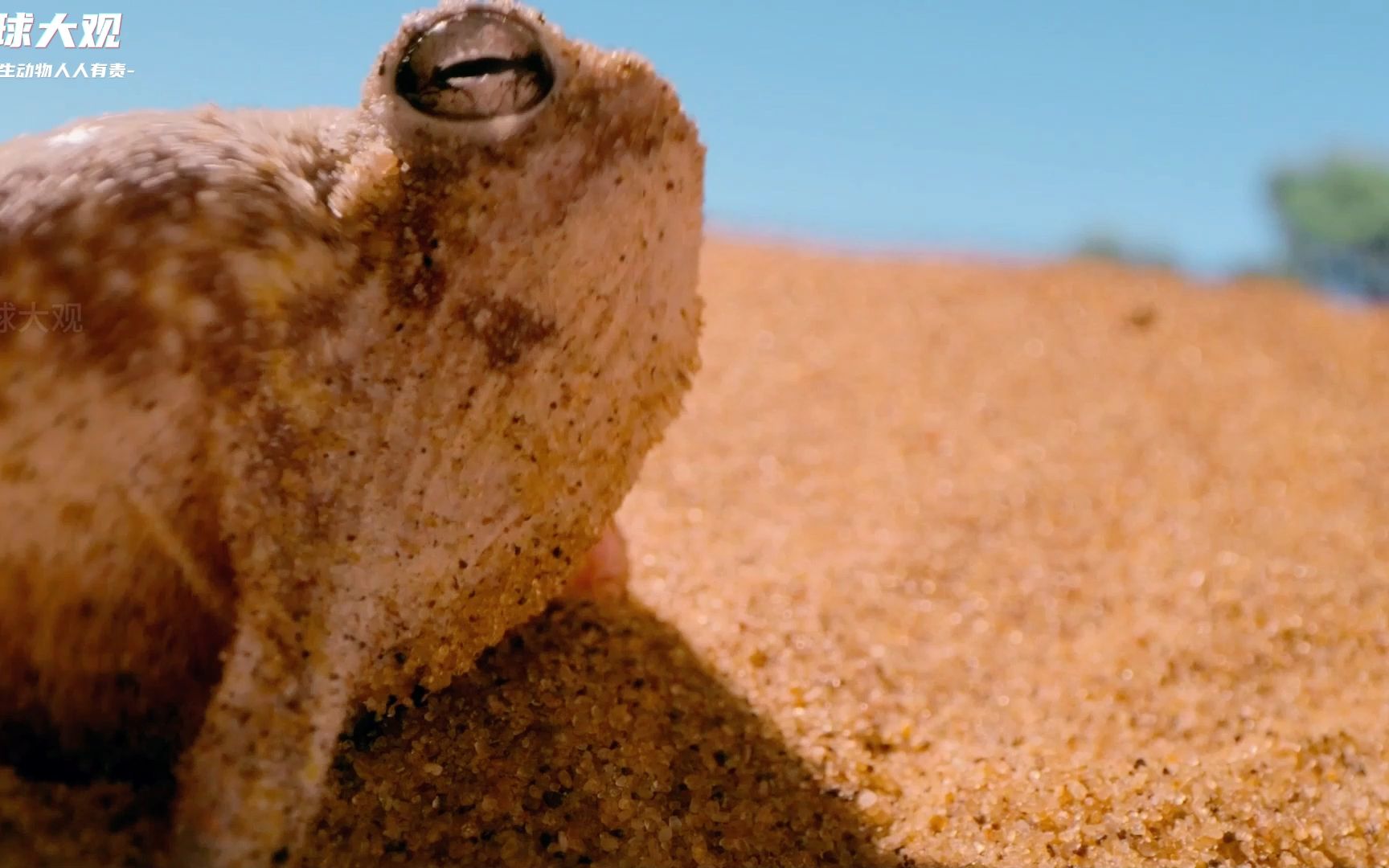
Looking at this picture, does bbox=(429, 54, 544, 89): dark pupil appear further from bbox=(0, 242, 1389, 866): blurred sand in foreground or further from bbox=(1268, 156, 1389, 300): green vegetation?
bbox=(1268, 156, 1389, 300): green vegetation

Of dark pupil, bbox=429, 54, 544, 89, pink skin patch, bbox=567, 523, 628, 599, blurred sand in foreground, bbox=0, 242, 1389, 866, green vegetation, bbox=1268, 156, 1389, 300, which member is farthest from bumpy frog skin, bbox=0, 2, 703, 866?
green vegetation, bbox=1268, 156, 1389, 300

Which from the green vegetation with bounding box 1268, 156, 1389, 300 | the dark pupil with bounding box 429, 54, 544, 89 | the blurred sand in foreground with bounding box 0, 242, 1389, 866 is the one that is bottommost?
the blurred sand in foreground with bounding box 0, 242, 1389, 866

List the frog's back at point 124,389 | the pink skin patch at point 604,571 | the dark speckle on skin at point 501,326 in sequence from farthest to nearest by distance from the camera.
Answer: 1. the pink skin patch at point 604,571
2. the dark speckle on skin at point 501,326
3. the frog's back at point 124,389

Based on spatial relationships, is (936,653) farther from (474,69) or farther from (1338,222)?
(1338,222)

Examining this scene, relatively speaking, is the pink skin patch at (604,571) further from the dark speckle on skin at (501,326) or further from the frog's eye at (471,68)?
the frog's eye at (471,68)

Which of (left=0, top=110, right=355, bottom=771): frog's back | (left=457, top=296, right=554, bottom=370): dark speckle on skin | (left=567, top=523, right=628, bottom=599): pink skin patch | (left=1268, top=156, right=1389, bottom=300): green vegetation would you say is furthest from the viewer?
(left=1268, top=156, right=1389, bottom=300): green vegetation

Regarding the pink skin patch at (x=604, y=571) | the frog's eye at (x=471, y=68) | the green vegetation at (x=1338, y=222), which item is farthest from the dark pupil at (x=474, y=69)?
the green vegetation at (x=1338, y=222)

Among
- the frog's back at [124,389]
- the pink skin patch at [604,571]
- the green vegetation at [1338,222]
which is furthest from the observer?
the green vegetation at [1338,222]
